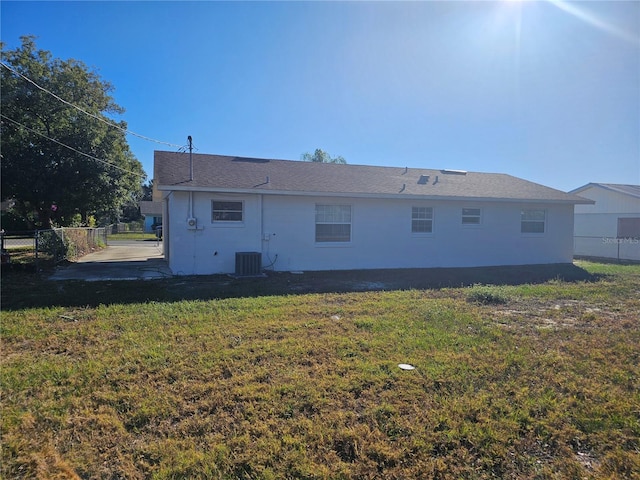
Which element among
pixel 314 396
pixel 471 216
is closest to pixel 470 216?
pixel 471 216

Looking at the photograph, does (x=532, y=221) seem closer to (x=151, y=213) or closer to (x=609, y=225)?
(x=609, y=225)

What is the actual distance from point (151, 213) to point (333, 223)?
3834cm

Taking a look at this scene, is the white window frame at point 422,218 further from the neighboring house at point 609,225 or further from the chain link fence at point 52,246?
the chain link fence at point 52,246

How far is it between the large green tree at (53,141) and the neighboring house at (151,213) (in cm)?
2716

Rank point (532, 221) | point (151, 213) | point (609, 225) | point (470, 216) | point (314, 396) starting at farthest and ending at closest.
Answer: point (151, 213)
point (609, 225)
point (532, 221)
point (470, 216)
point (314, 396)

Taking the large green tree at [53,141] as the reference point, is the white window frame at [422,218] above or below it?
below

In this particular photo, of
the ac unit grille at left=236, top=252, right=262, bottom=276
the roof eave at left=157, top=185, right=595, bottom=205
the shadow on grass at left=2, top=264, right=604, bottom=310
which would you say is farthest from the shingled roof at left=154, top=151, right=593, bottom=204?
the shadow on grass at left=2, top=264, right=604, bottom=310

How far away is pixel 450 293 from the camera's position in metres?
8.43

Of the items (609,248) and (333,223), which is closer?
(333,223)

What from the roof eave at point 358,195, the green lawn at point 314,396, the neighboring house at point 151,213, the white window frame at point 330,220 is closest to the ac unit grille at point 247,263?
the roof eave at point 358,195

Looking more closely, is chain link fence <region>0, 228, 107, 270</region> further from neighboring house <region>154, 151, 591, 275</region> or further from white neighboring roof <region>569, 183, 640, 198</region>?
white neighboring roof <region>569, 183, 640, 198</region>

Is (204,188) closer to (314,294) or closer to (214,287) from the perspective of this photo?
(214,287)

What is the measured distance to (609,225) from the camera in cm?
2064

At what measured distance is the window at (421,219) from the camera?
13141mm
